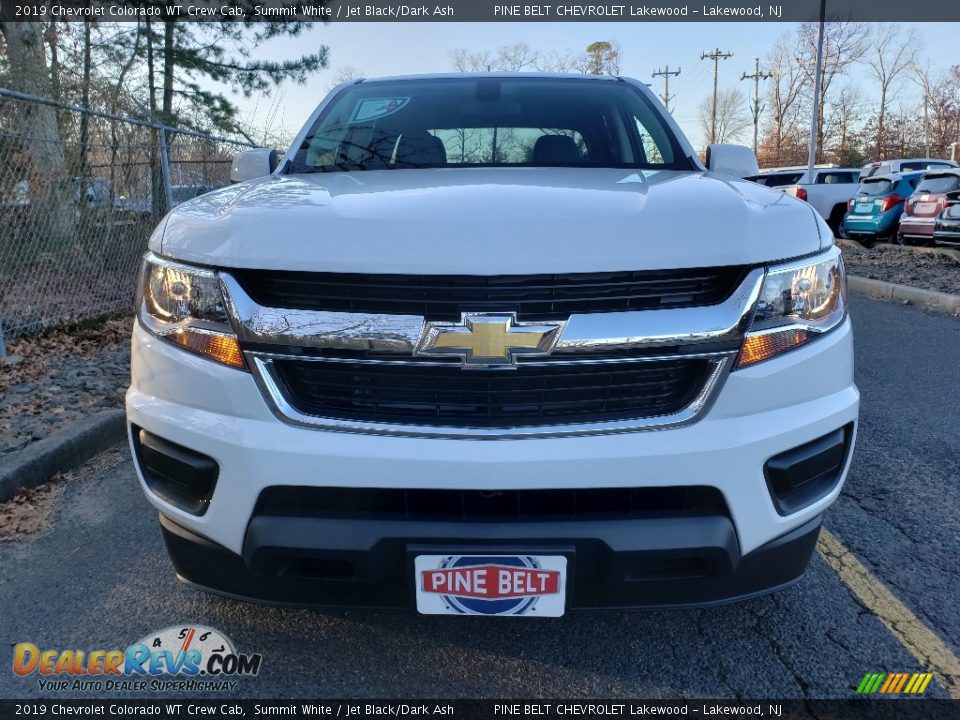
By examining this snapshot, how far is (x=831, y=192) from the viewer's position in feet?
59.4

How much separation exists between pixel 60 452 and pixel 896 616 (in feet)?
12.0

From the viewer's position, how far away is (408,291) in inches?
67.2

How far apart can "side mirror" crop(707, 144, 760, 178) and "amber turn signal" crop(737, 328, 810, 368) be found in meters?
1.35

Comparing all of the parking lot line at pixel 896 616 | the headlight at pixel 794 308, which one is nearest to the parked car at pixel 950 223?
the parking lot line at pixel 896 616

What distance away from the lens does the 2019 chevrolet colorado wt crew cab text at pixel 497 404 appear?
1666mm

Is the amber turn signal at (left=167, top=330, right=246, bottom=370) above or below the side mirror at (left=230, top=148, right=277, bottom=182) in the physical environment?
below

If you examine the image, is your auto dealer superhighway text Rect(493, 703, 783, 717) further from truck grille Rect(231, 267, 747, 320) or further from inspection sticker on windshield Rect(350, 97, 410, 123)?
inspection sticker on windshield Rect(350, 97, 410, 123)

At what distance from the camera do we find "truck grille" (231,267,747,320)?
169 centimetres

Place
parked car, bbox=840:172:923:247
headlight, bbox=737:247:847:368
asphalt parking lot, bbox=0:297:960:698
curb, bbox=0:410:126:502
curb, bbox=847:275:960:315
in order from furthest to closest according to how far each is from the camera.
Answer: parked car, bbox=840:172:923:247, curb, bbox=847:275:960:315, curb, bbox=0:410:126:502, asphalt parking lot, bbox=0:297:960:698, headlight, bbox=737:247:847:368

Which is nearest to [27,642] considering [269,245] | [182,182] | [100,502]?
[100,502]

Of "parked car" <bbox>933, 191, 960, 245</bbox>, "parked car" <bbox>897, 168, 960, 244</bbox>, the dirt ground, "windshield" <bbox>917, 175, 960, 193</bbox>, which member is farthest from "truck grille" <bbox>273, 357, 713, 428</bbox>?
"windshield" <bbox>917, 175, 960, 193</bbox>

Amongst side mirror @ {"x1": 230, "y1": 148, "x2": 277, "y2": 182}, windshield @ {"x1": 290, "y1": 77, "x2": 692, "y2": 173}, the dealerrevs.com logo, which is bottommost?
the dealerrevs.com logo

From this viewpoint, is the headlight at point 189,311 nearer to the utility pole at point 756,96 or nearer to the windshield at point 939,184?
the windshield at point 939,184

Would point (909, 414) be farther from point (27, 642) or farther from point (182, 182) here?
point (182, 182)
